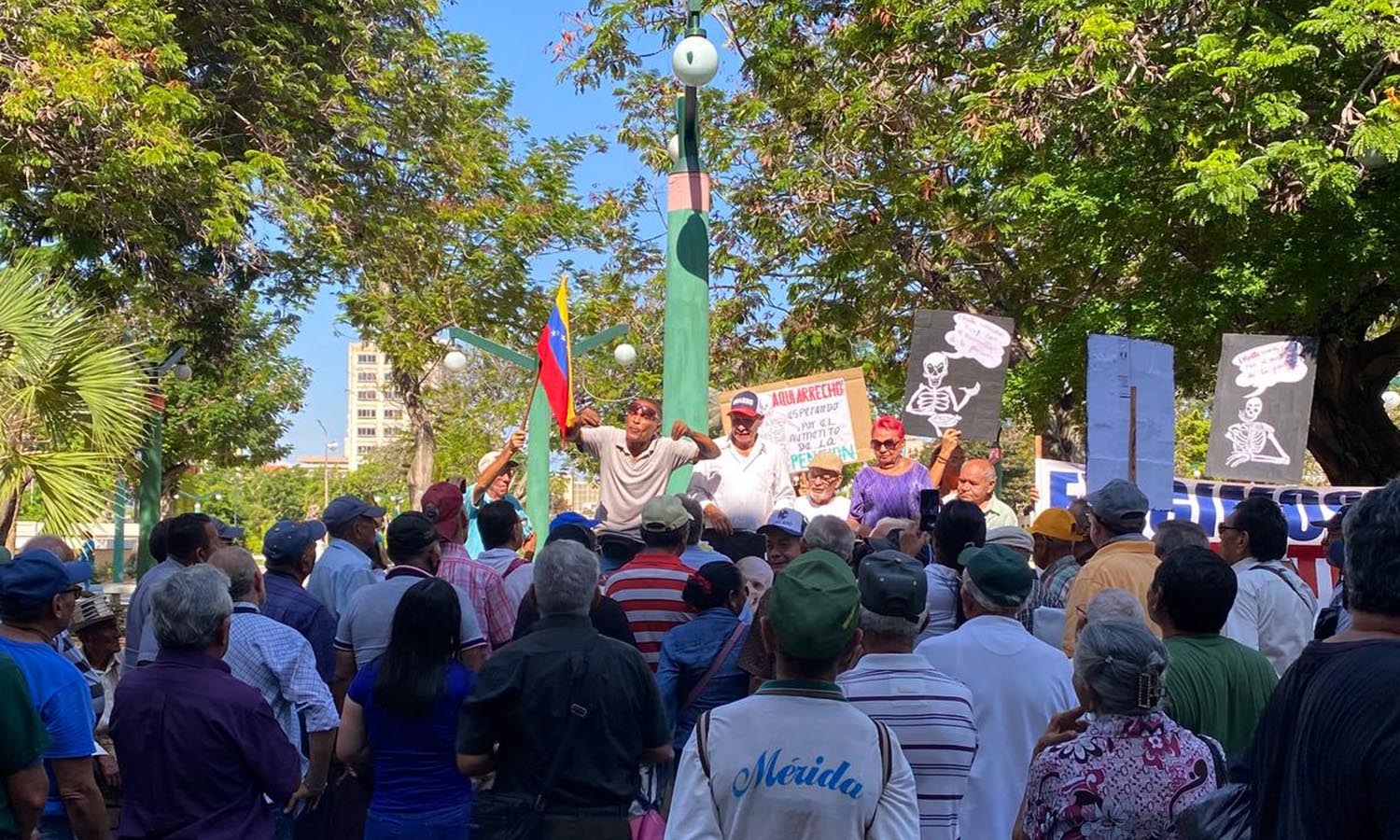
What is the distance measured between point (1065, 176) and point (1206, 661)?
44.4 feet

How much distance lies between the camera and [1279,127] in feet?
48.9

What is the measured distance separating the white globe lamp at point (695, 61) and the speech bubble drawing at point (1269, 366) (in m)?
6.03

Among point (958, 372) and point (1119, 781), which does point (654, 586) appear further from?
point (958, 372)

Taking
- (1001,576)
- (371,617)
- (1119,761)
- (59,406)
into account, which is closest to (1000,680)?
(1001,576)

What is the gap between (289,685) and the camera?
16.8ft

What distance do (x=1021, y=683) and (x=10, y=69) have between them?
13.6 metres

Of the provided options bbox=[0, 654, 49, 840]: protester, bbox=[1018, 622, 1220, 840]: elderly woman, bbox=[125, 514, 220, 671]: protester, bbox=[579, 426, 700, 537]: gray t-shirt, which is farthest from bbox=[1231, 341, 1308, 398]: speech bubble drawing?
bbox=[0, 654, 49, 840]: protester

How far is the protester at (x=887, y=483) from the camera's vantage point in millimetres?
8806

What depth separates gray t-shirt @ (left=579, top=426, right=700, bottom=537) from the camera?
877 centimetres

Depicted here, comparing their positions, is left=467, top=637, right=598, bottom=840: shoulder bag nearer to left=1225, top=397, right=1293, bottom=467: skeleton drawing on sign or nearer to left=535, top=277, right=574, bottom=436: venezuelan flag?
left=535, top=277, right=574, bottom=436: venezuelan flag

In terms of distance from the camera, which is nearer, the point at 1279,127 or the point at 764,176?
the point at 1279,127

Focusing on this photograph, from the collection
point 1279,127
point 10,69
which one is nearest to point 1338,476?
point 1279,127

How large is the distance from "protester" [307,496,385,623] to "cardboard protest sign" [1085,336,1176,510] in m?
4.35

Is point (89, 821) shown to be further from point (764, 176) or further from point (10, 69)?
point (764, 176)
